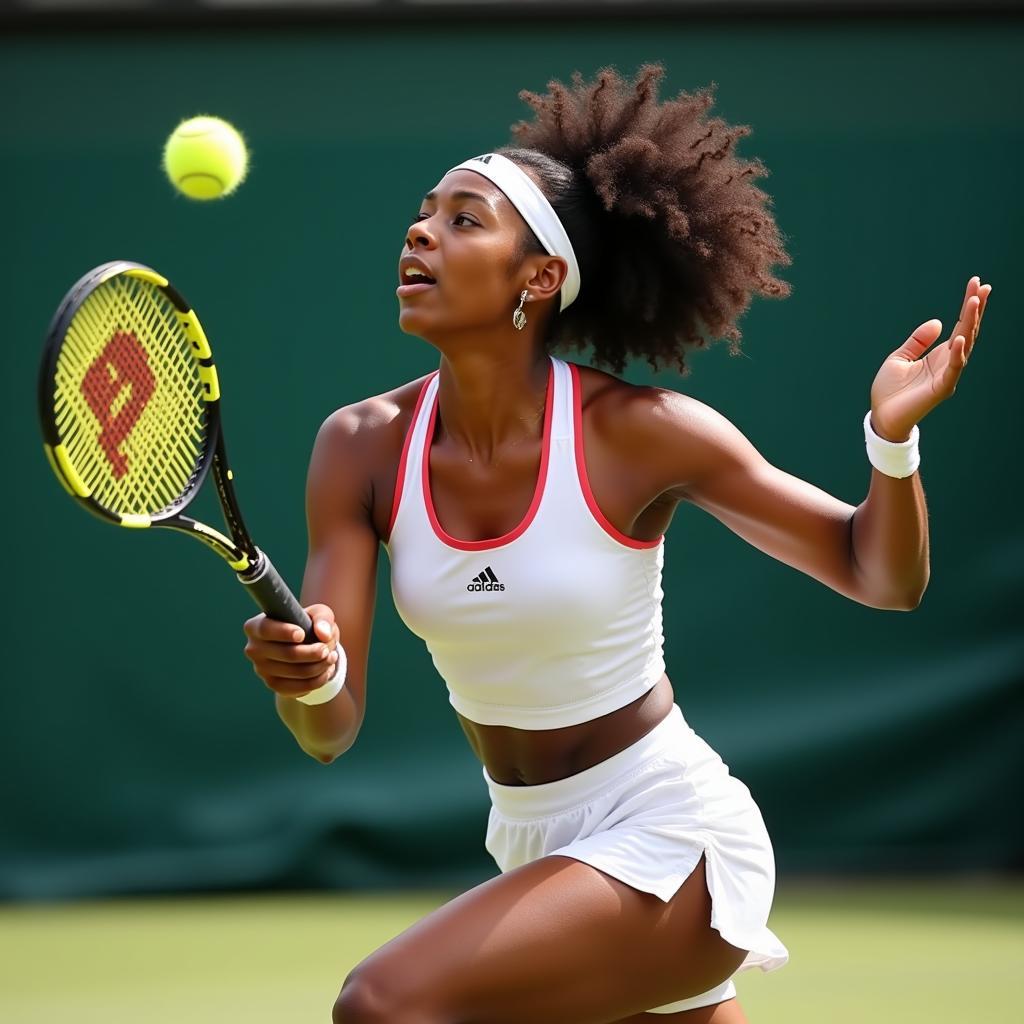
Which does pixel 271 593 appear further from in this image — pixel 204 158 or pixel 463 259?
pixel 204 158

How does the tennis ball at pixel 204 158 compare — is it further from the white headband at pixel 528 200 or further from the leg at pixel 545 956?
the leg at pixel 545 956

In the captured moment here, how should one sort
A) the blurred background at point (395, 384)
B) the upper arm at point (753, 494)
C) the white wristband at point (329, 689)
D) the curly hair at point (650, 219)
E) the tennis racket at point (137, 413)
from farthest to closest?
the blurred background at point (395, 384), the curly hair at point (650, 219), the upper arm at point (753, 494), the white wristband at point (329, 689), the tennis racket at point (137, 413)

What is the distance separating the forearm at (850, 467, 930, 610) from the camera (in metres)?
2.22

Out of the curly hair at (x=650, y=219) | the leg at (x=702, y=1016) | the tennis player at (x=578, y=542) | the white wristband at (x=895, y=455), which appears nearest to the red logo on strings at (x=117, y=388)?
the tennis player at (x=578, y=542)

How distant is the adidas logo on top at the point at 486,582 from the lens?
2.32 m

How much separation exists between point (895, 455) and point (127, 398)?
944 mm

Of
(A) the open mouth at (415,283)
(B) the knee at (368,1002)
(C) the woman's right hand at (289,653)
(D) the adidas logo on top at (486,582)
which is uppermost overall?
(A) the open mouth at (415,283)

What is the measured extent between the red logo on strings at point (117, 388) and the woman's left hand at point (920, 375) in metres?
0.90

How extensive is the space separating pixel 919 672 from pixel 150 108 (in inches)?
106

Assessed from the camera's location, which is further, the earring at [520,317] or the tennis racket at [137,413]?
the earring at [520,317]

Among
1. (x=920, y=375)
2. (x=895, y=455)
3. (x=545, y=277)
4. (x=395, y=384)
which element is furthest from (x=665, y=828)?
(x=395, y=384)

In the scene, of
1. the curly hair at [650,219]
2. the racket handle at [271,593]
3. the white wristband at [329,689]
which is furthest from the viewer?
the curly hair at [650,219]

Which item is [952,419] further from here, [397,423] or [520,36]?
[397,423]

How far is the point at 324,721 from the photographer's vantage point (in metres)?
2.26
